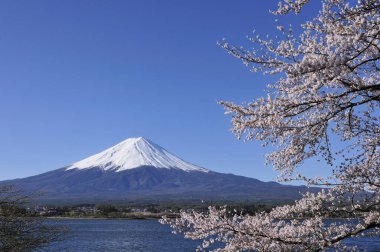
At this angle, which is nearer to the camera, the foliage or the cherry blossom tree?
the cherry blossom tree

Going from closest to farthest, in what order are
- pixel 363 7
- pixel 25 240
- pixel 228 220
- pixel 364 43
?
pixel 363 7 → pixel 364 43 → pixel 228 220 → pixel 25 240

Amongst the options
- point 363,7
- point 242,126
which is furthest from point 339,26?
point 242,126

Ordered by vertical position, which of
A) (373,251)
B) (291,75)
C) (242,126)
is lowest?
(373,251)

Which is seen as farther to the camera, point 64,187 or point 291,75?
point 64,187

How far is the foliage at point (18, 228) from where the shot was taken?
863 centimetres

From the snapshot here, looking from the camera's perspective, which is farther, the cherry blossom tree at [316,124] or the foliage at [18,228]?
the foliage at [18,228]

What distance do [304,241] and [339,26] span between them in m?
2.62

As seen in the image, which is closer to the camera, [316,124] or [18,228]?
[316,124]

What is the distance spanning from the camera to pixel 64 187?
7800 inches

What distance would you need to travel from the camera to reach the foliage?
28.3 feet

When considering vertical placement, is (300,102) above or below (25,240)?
above

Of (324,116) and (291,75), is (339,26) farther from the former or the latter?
(324,116)

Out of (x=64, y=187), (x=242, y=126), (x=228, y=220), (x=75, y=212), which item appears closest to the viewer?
(x=242, y=126)

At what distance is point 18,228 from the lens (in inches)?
350
